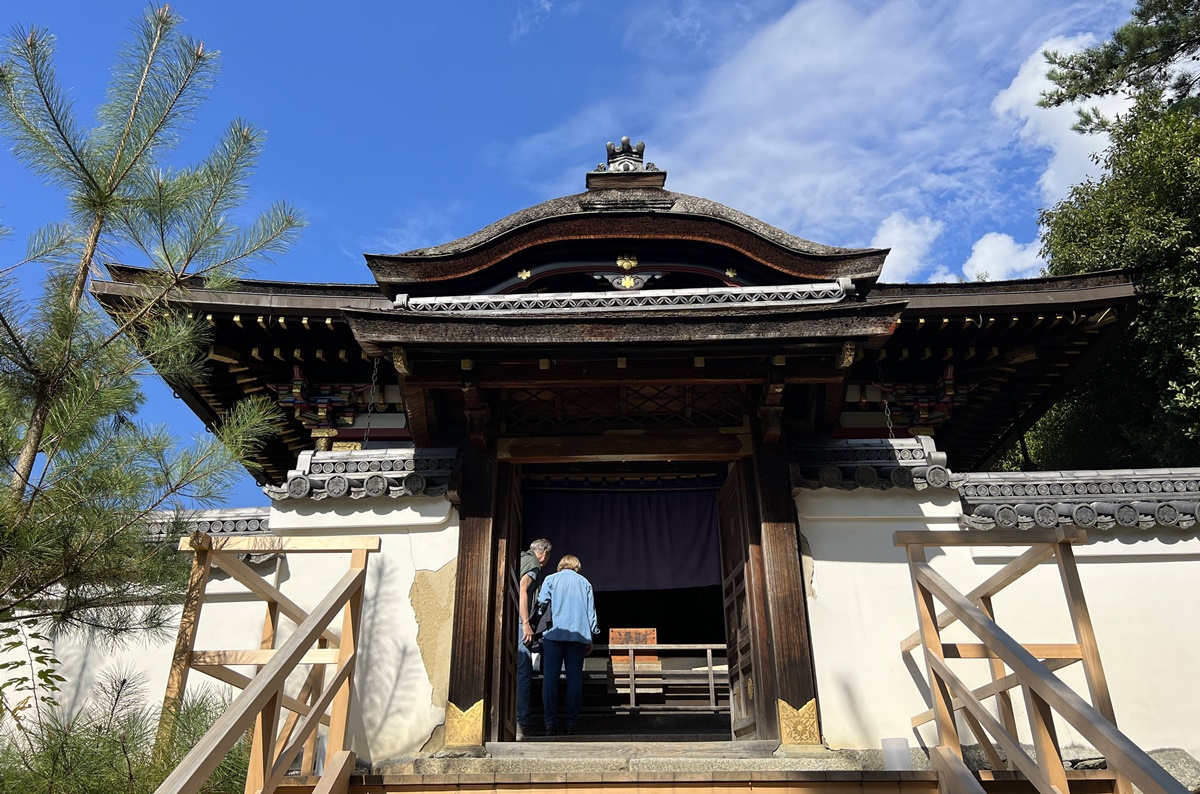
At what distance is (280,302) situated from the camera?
6914 millimetres

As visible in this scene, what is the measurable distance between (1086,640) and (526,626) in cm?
436

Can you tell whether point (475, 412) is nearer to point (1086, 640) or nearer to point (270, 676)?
point (270, 676)

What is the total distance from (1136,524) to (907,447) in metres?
1.76

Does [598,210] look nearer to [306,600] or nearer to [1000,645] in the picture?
[306,600]

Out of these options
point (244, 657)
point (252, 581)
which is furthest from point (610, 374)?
point (244, 657)

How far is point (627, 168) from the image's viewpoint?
9258mm

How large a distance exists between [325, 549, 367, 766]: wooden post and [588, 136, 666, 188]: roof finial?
555 cm

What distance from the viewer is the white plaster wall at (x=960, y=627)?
5.78 meters

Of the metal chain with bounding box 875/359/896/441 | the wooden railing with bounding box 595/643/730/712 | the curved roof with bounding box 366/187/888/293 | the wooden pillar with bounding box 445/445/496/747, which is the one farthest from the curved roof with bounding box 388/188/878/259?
the wooden railing with bounding box 595/643/730/712

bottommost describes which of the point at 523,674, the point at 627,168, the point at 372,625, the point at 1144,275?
the point at 523,674

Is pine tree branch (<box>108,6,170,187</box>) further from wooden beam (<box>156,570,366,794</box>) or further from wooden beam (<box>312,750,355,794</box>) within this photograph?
wooden beam (<box>312,750,355,794</box>)

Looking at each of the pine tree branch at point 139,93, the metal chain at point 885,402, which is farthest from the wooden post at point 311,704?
the metal chain at point 885,402

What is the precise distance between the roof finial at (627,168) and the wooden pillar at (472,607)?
3687 millimetres

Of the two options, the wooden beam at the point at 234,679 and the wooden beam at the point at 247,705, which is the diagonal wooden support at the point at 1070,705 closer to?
the wooden beam at the point at 247,705
